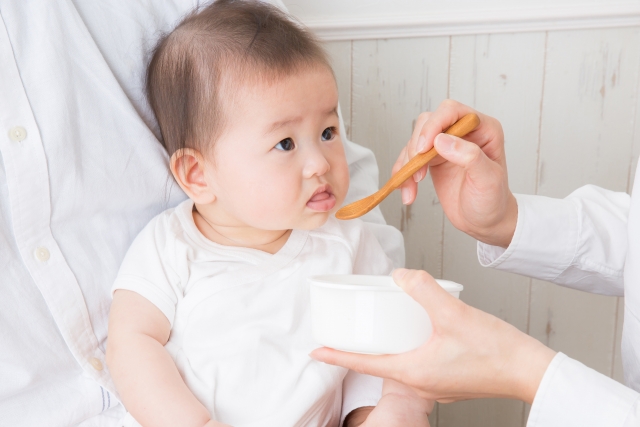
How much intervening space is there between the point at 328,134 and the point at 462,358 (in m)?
0.42

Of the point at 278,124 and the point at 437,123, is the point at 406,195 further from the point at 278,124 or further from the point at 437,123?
the point at 278,124

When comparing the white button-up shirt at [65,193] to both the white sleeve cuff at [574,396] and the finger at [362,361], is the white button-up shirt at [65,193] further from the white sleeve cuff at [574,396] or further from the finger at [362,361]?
the white sleeve cuff at [574,396]

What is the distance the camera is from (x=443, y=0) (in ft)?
4.48

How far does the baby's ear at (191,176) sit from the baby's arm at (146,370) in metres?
0.19

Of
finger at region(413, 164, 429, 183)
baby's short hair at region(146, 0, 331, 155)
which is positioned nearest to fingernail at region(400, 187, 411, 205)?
finger at region(413, 164, 429, 183)

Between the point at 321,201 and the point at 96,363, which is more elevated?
the point at 321,201

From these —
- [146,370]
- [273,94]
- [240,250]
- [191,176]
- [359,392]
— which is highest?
[273,94]

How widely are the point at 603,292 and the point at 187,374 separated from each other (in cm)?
76

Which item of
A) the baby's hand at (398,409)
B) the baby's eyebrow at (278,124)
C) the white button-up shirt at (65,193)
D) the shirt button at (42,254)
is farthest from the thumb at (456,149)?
the shirt button at (42,254)

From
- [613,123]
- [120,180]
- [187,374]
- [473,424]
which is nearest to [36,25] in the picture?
[120,180]

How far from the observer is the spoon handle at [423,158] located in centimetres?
87

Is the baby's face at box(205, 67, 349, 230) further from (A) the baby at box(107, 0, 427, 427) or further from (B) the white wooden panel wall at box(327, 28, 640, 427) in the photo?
(B) the white wooden panel wall at box(327, 28, 640, 427)

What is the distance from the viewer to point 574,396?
2.37ft

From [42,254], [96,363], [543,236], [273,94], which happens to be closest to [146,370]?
[96,363]
